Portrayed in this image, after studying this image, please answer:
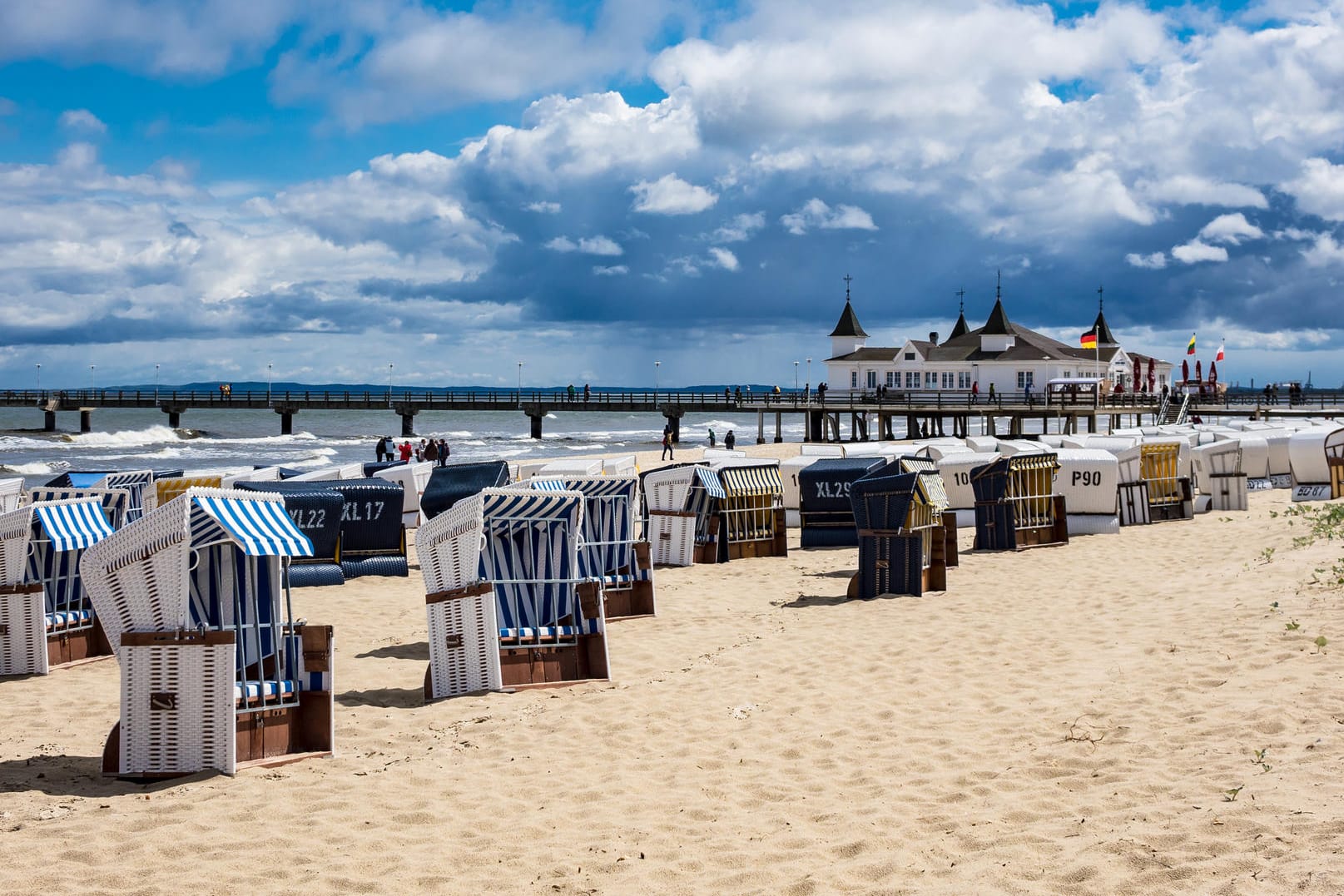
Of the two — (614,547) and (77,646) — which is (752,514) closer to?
(614,547)

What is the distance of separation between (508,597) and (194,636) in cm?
279

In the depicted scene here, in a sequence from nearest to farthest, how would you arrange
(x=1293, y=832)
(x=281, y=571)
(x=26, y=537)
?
(x=1293, y=832), (x=281, y=571), (x=26, y=537)

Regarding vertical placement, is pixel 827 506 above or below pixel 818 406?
below

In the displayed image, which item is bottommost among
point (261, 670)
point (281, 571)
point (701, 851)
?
point (701, 851)

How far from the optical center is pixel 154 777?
6.11m

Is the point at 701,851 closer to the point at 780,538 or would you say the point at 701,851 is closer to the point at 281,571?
the point at 281,571

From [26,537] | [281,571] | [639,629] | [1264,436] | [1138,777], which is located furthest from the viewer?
[1264,436]

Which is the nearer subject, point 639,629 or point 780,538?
point 639,629

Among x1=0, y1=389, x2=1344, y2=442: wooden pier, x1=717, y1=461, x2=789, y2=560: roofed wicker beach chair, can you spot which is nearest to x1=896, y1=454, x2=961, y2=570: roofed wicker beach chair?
x1=717, y1=461, x2=789, y2=560: roofed wicker beach chair

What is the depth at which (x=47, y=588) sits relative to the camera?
9445mm

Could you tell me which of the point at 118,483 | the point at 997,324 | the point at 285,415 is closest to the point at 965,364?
the point at 997,324

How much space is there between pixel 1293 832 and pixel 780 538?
11386 millimetres

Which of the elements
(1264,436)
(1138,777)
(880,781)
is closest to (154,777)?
(880,781)

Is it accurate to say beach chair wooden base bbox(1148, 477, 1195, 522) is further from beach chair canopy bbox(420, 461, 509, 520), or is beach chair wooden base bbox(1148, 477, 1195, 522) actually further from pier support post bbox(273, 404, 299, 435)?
pier support post bbox(273, 404, 299, 435)
